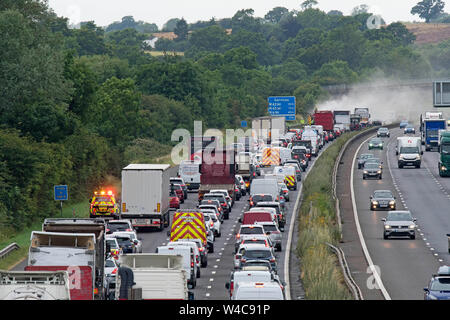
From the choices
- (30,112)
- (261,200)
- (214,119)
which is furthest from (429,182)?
(214,119)

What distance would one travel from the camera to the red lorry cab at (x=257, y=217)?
49781mm

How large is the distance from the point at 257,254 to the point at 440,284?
10618 mm

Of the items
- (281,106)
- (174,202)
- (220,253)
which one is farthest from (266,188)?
(281,106)

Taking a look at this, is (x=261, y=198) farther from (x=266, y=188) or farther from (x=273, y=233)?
(x=273, y=233)

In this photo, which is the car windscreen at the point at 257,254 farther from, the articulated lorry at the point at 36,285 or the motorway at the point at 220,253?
the articulated lorry at the point at 36,285

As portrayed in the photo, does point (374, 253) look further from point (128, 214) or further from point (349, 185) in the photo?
point (349, 185)

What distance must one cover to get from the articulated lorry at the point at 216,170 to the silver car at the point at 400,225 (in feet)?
52.5

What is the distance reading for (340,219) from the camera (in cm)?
5834

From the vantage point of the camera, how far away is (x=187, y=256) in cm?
3456

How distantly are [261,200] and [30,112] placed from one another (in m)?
17.8

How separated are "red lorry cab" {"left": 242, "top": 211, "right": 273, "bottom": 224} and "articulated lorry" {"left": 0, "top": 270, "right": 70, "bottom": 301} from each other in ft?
103

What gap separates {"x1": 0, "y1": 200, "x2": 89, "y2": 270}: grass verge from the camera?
41916mm

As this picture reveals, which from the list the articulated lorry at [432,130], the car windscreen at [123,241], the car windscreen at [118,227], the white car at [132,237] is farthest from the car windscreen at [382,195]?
the articulated lorry at [432,130]

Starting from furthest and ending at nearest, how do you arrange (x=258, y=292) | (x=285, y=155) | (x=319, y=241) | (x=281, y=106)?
(x=281, y=106) → (x=285, y=155) → (x=319, y=241) → (x=258, y=292)
